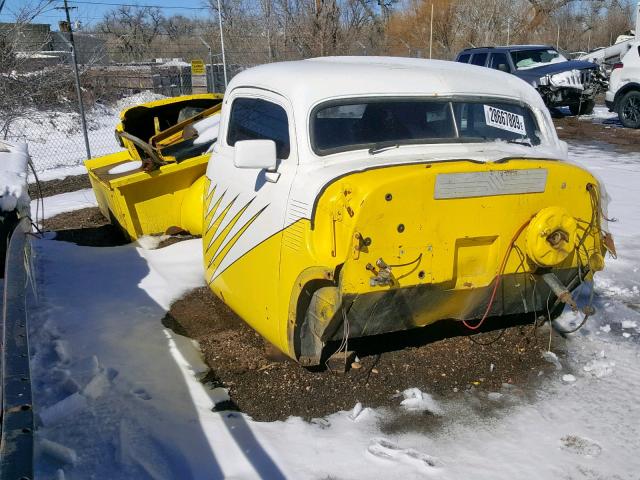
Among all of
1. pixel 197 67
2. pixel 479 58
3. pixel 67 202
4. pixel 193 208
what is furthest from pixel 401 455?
pixel 479 58

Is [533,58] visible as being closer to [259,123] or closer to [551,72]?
[551,72]

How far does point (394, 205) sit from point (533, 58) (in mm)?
15417

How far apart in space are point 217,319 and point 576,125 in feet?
44.1

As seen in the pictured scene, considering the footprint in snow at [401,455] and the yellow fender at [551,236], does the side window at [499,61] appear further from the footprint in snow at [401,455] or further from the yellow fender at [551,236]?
the footprint in snow at [401,455]

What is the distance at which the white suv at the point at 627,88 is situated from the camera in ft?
47.1

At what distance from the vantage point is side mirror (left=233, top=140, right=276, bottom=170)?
3.64 meters

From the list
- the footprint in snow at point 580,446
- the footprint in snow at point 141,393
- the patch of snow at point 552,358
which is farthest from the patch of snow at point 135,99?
→ the footprint in snow at point 580,446

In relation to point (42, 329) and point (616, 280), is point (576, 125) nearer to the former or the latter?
point (616, 280)

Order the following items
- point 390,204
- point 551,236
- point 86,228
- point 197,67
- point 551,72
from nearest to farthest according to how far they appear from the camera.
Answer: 1. point 390,204
2. point 551,236
3. point 86,228
4. point 197,67
5. point 551,72

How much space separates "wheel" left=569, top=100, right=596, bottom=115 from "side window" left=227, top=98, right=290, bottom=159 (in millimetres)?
14045

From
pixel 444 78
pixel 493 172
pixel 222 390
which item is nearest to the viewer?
pixel 493 172

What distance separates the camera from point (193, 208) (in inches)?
255

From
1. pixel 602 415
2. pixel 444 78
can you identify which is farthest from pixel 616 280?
pixel 444 78

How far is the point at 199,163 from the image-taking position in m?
6.29
